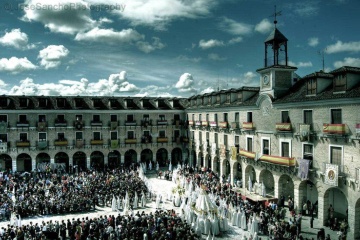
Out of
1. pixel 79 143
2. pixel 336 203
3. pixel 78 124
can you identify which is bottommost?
pixel 336 203

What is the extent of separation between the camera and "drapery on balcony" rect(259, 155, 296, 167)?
1070 inches

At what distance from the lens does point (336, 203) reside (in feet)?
85.3

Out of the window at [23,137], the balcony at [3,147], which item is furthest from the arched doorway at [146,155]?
the balcony at [3,147]

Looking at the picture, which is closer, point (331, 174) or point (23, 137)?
point (331, 174)

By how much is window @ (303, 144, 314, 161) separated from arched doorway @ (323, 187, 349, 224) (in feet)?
10.1

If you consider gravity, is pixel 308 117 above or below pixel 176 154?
above

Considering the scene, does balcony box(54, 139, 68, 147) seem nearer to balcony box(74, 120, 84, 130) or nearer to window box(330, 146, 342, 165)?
balcony box(74, 120, 84, 130)

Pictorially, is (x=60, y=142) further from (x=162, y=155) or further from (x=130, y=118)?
(x=162, y=155)

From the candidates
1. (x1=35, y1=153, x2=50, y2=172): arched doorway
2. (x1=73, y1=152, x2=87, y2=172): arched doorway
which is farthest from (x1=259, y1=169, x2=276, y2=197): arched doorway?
(x1=35, y1=153, x2=50, y2=172): arched doorway

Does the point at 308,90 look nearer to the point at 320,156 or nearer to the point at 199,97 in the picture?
the point at 320,156

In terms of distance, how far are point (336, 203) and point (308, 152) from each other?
495 cm

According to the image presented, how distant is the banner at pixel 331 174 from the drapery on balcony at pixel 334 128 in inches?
101

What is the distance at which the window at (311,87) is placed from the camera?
2612cm

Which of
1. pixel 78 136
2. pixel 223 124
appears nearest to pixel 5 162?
pixel 78 136
